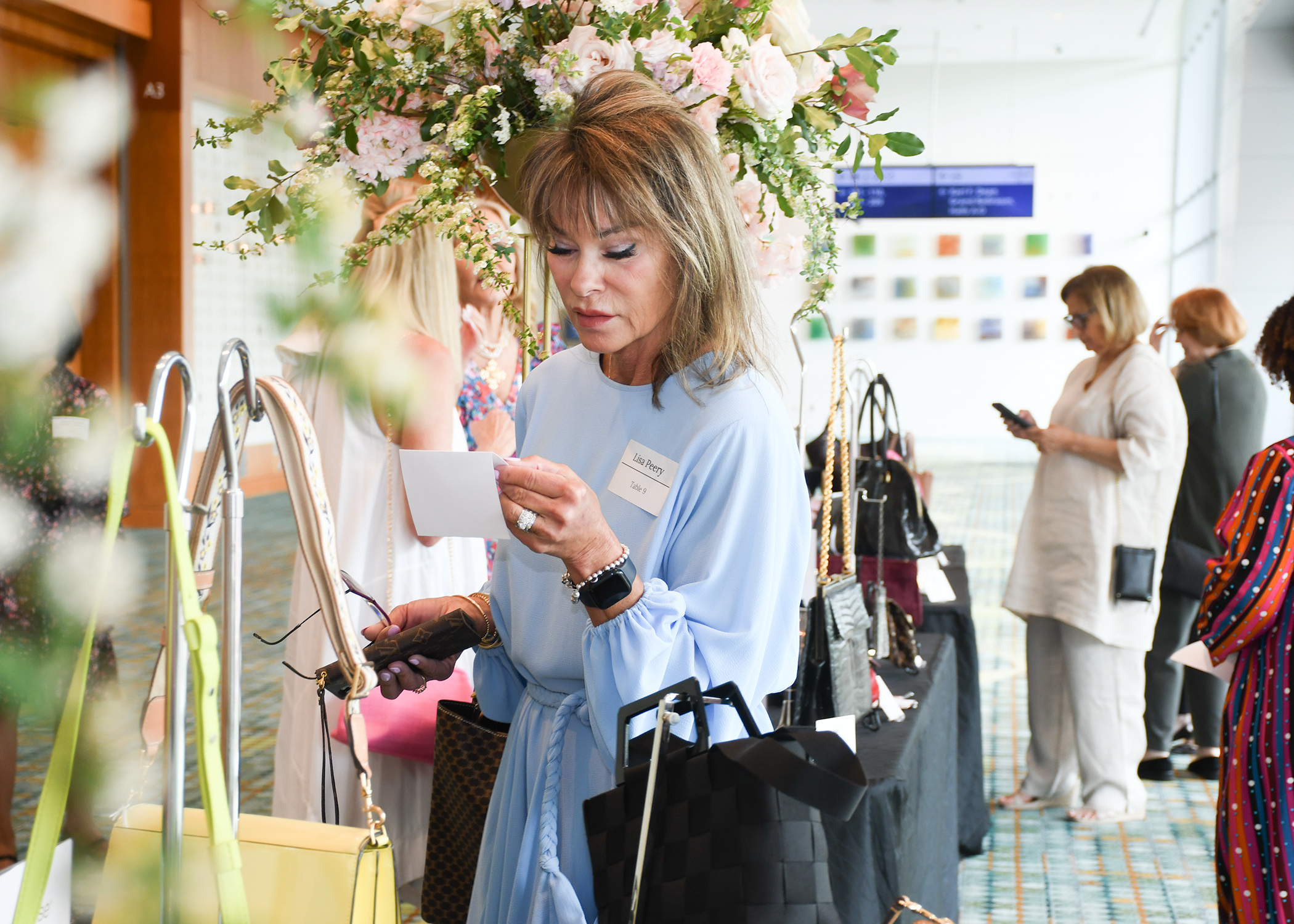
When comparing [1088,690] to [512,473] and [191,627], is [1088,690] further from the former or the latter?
[191,627]

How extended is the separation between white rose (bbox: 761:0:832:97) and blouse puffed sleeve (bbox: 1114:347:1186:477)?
2.02 metres

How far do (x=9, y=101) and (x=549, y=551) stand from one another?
0.68 meters

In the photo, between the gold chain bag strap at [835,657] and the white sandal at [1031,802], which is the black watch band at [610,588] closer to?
the gold chain bag strap at [835,657]

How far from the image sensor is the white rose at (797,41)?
4.61 ft

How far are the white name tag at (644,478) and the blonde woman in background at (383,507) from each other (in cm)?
93

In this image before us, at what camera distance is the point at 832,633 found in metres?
1.85

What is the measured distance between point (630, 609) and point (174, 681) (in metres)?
0.50

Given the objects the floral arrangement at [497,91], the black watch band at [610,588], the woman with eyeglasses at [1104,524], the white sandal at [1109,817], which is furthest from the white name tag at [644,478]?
the white sandal at [1109,817]

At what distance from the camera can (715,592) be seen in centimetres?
108

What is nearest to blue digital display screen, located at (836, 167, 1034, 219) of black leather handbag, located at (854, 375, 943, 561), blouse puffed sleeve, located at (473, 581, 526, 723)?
black leather handbag, located at (854, 375, 943, 561)

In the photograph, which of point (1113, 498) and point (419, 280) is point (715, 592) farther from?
point (1113, 498)

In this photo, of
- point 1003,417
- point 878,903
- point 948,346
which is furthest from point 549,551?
point 948,346

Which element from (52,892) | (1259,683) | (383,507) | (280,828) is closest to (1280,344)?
(1259,683)

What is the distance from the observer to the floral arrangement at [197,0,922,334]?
1306 millimetres
